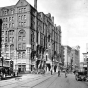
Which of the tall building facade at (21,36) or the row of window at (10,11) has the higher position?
the row of window at (10,11)

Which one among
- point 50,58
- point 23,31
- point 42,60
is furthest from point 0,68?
point 50,58

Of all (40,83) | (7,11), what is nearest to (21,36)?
(7,11)

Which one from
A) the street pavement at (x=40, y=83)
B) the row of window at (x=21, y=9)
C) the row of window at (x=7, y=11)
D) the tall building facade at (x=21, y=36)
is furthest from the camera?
the row of window at (x=7, y=11)

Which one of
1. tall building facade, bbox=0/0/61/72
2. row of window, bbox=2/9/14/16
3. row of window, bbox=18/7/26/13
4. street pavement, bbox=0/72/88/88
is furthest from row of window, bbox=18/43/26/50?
street pavement, bbox=0/72/88/88

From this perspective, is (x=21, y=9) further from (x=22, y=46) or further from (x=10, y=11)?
(x=22, y=46)

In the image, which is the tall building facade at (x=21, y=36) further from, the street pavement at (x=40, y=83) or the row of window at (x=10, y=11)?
the street pavement at (x=40, y=83)

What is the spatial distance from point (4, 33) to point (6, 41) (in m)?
3.48

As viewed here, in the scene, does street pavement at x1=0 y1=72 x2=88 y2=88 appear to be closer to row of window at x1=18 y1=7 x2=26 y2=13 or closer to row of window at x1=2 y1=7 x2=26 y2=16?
row of window at x1=18 y1=7 x2=26 y2=13

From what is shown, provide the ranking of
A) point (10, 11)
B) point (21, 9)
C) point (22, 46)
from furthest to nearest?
1. point (10, 11)
2. point (21, 9)
3. point (22, 46)

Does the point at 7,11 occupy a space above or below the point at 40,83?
above

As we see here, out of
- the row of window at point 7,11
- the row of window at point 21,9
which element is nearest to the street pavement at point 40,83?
the row of window at point 21,9

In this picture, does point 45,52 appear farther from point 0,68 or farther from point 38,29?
point 0,68

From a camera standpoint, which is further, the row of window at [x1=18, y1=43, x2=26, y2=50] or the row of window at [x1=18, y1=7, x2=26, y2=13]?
the row of window at [x1=18, y1=7, x2=26, y2=13]

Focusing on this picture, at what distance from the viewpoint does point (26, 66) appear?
6569 centimetres
